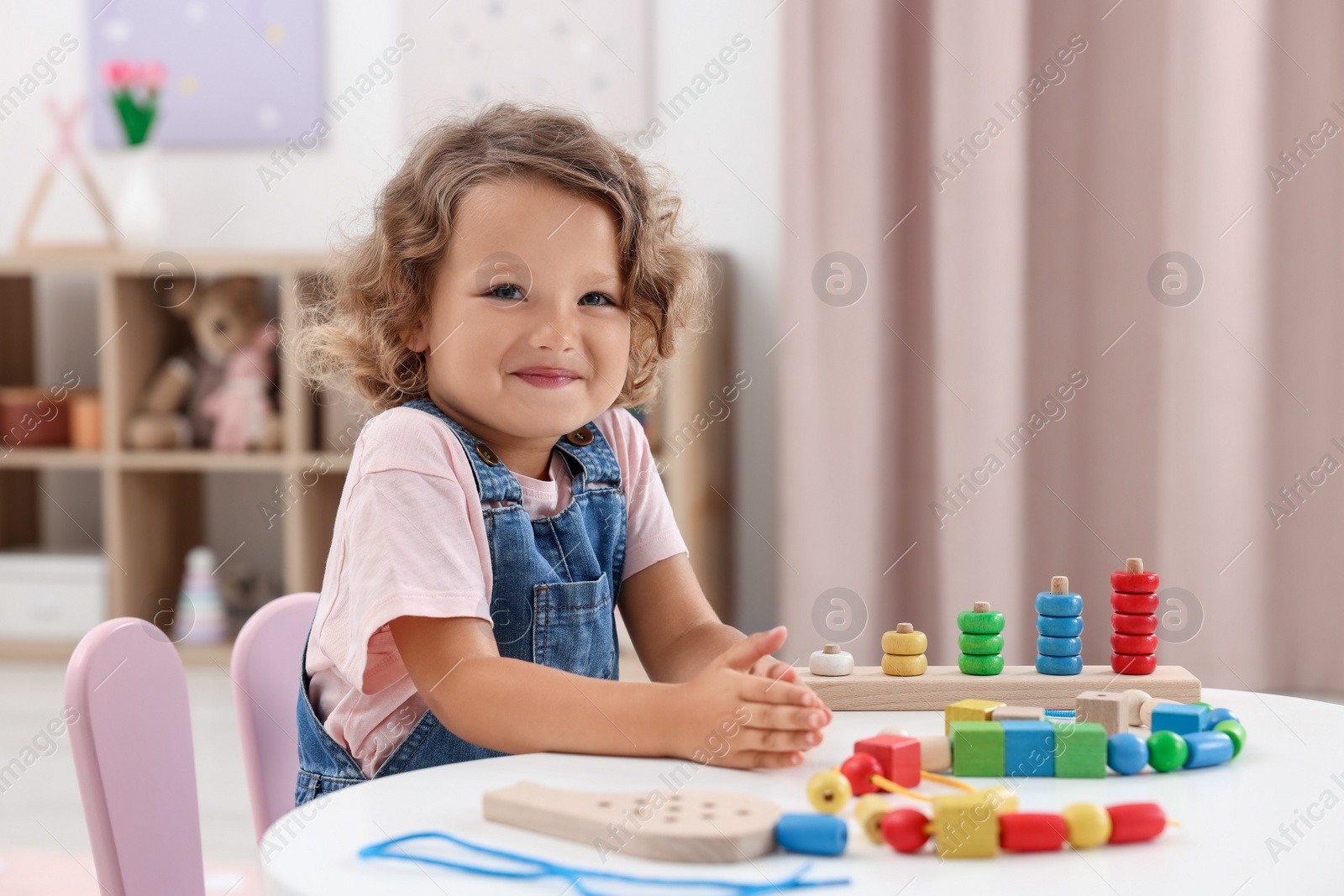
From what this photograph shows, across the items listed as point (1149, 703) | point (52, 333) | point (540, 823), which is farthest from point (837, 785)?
point (52, 333)

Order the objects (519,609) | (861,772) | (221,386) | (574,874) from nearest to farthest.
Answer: (574,874) → (861,772) → (519,609) → (221,386)

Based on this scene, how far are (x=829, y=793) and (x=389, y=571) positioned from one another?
312mm

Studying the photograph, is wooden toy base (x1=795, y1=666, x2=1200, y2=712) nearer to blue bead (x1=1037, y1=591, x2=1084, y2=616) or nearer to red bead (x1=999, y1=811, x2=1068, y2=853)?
blue bead (x1=1037, y1=591, x2=1084, y2=616)

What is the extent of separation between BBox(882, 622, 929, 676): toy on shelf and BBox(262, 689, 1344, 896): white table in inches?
2.5

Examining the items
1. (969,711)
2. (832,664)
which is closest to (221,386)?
(832,664)

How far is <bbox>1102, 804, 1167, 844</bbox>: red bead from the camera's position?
529 millimetres

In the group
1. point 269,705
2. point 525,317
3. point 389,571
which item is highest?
point 525,317

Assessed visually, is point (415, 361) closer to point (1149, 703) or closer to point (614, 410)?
point (614, 410)

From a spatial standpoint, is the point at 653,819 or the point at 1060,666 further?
the point at 1060,666

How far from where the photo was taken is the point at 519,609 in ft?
2.75

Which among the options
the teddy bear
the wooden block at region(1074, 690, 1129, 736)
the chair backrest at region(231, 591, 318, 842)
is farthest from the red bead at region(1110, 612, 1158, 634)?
the teddy bear

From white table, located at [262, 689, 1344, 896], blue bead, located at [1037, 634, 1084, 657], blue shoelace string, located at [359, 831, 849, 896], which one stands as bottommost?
white table, located at [262, 689, 1344, 896]

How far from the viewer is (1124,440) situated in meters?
2.29

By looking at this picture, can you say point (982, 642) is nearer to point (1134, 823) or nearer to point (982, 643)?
point (982, 643)
